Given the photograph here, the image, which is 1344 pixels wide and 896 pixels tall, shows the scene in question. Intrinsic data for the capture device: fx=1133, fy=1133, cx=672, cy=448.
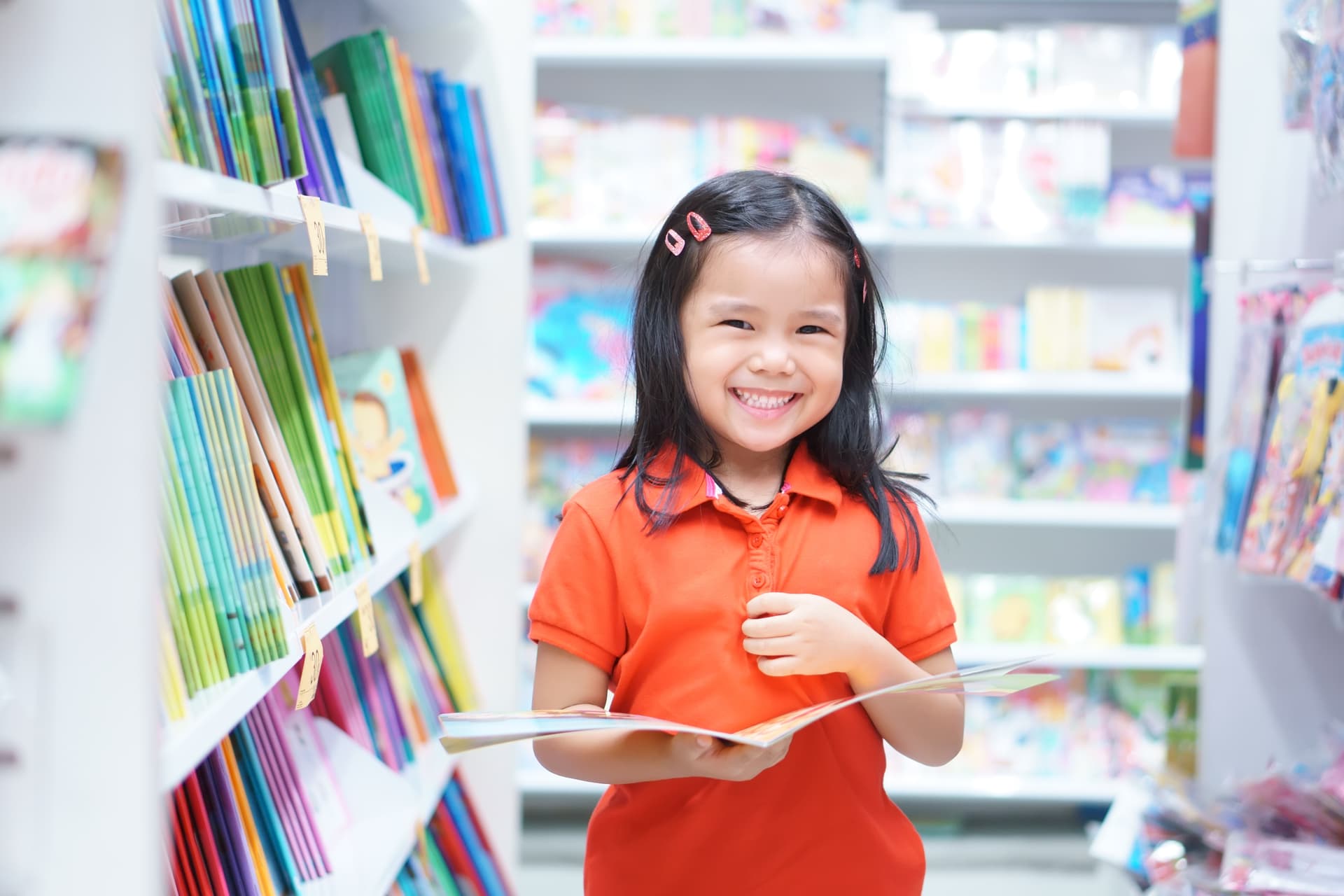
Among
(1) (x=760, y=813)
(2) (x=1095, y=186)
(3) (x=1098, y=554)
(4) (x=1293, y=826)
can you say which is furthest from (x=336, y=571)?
(3) (x=1098, y=554)

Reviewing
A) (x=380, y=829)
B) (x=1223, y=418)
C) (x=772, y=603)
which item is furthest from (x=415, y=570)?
(x=1223, y=418)

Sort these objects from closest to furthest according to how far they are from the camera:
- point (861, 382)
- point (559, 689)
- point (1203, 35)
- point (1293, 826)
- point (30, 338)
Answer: point (30, 338) → point (559, 689) → point (861, 382) → point (1293, 826) → point (1203, 35)

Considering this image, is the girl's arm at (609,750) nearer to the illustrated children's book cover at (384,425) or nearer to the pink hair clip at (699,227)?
the pink hair clip at (699,227)

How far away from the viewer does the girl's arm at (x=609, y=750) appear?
1.01 meters

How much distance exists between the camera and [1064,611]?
3.20 metres

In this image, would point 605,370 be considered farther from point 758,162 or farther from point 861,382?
point 861,382

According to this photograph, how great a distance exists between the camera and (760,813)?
113cm

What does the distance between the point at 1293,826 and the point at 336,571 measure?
4.68 feet

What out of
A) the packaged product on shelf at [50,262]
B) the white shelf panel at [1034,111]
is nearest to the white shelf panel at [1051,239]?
the white shelf panel at [1034,111]


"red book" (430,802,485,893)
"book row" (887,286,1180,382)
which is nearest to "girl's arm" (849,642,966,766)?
"red book" (430,802,485,893)

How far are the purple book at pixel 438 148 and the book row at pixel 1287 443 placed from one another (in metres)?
1.29

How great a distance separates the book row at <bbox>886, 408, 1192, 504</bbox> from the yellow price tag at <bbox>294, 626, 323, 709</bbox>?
2.27m

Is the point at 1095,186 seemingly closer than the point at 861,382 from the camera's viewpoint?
No

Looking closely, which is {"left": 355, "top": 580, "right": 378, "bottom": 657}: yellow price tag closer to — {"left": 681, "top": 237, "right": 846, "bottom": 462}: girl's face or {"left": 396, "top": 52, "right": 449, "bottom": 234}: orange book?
{"left": 681, "top": 237, "right": 846, "bottom": 462}: girl's face
